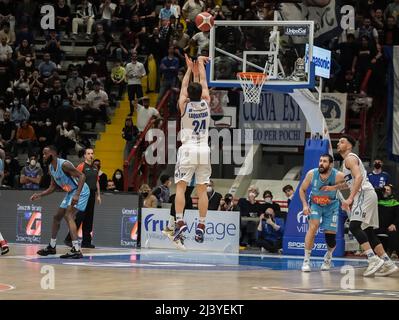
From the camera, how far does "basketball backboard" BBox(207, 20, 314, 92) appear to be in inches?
893

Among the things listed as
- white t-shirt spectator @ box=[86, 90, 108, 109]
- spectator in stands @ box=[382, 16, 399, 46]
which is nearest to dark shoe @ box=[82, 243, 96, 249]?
white t-shirt spectator @ box=[86, 90, 108, 109]

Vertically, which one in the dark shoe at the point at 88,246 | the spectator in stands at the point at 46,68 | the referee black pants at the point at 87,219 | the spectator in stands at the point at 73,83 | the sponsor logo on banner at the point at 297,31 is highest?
the sponsor logo on banner at the point at 297,31

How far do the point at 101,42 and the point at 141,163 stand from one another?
5.66m

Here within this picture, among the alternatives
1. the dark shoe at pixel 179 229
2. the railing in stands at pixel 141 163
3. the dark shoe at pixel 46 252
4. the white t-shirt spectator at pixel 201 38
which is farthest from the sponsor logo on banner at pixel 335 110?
the dark shoe at pixel 179 229

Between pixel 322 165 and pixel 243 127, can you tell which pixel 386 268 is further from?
pixel 243 127

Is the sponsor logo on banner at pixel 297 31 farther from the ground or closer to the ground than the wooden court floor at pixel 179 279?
farther from the ground

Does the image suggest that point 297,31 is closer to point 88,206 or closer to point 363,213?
point 88,206

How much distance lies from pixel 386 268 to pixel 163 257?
16.3 ft

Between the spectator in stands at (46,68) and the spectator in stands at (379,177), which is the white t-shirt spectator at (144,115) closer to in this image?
the spectator in stands at (46,68)

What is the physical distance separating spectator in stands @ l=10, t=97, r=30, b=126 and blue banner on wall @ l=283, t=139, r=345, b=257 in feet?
33.6

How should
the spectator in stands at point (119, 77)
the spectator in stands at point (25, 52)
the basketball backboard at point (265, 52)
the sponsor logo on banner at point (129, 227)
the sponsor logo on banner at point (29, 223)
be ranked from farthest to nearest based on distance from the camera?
the spectator in stands at point (25, 52) < the spectator in stands at point (119, 77) < the sponsor logo on banner at point (29, 223) < the sponsor logo on banner at point (129, 227) < the basketball backboard at point (265, 52)

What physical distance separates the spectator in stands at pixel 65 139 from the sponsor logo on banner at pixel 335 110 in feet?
23.2

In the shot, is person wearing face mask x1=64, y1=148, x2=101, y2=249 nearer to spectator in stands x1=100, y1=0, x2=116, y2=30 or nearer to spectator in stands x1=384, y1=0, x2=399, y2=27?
spectator in stands x1=100, y1=0, x2=116, y2=30

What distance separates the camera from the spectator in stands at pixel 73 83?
3121 centimetres
